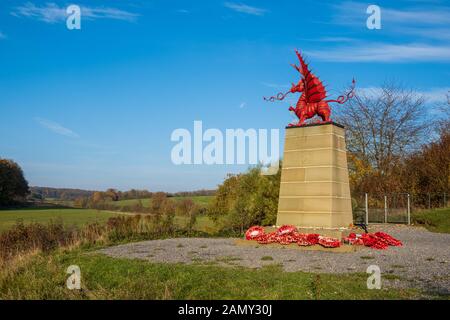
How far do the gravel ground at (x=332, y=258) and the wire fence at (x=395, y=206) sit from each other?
718cm

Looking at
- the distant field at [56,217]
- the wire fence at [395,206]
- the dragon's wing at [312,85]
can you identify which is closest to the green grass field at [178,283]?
the dragon's wing at [312,85]

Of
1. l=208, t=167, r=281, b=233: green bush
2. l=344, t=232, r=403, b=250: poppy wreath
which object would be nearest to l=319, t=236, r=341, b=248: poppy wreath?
l=344, t=232, r=403, b=250: poppy wreath

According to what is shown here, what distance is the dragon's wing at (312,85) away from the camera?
45.5 feet

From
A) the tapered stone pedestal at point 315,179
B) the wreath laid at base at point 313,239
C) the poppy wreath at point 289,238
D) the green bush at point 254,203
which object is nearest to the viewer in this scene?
the poppy wreath at point 289,238

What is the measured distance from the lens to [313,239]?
11.7 metres

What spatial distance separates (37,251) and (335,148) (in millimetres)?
9888

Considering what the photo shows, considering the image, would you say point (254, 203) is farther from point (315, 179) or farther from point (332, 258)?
point (332, 258)

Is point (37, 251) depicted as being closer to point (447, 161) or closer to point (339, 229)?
point (339, 229)

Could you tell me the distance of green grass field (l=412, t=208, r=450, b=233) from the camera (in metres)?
18.0

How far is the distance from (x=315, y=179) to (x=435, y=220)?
954cm

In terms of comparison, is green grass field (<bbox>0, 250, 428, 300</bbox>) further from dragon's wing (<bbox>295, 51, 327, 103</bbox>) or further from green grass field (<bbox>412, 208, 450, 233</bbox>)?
green grass field (<bbox>412, 208, 450, 233</bbox>)

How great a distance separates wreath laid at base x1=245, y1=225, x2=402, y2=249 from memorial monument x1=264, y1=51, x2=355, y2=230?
2.37ft

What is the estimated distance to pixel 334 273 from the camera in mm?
7844

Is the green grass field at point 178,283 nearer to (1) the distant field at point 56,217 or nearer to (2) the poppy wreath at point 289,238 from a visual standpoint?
(2) the poppy wreath at point 289,238
